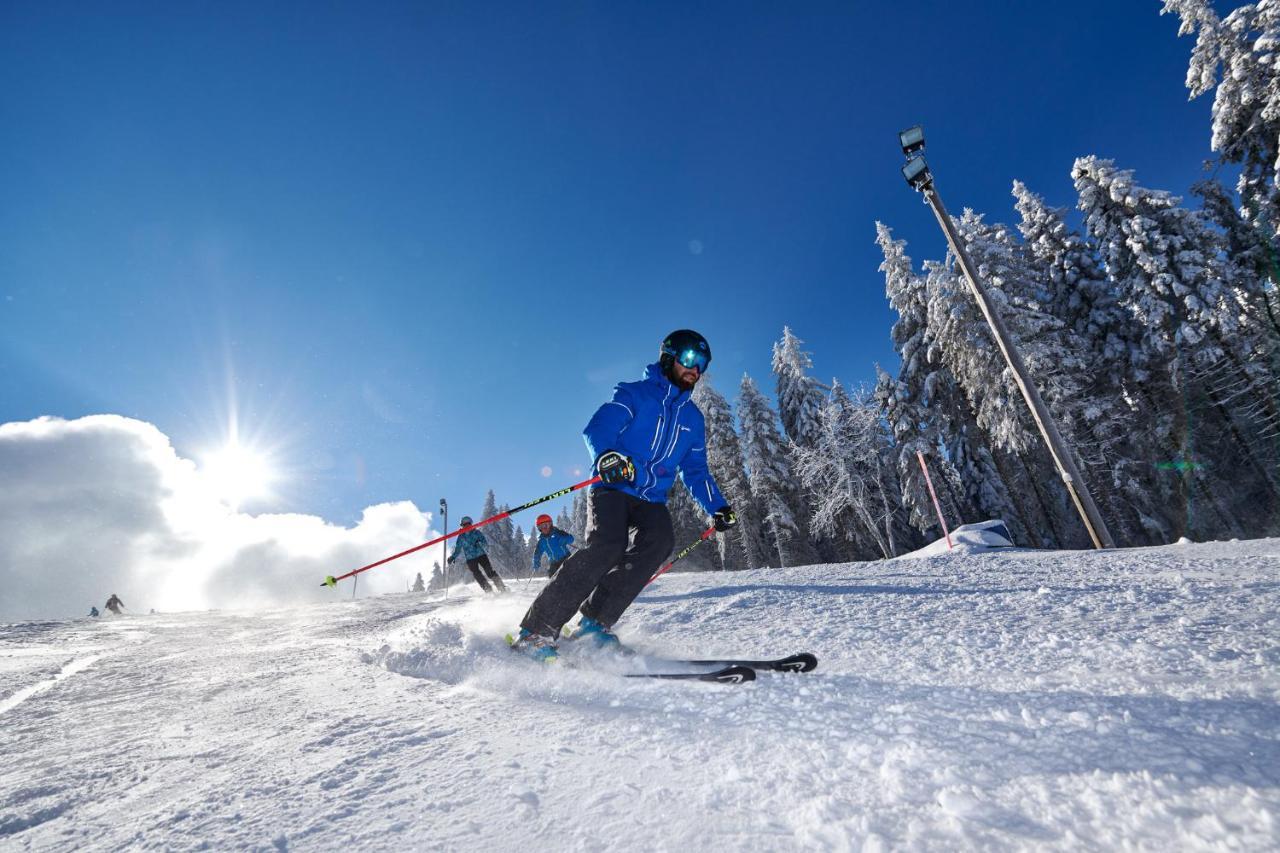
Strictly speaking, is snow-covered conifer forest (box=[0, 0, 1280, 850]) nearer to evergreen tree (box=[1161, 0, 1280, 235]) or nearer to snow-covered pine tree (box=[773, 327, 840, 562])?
evergreen tree (box=[1161, 0, 1280, 235])

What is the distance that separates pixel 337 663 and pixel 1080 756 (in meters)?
3.33

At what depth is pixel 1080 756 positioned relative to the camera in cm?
117

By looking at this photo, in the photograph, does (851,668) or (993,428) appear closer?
(851,668)

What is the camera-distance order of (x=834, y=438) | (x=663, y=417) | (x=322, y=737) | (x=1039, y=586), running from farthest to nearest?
(x=834, y=438)
(x=663, y=417)
(x=1039, y=586)
(x=322, y=737)

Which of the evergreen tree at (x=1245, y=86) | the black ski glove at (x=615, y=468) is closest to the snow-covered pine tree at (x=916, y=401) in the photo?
the evergreen tree at (x=1245, y=86)

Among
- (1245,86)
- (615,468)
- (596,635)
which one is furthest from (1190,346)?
(596,635)

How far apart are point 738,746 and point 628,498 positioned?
2121mm

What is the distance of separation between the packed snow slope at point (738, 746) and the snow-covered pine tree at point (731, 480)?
27.6m

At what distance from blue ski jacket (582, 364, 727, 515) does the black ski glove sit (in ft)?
0.58

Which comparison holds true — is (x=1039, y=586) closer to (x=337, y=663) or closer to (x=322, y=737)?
(x=322, y=737)

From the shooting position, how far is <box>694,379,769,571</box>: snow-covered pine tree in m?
29.9

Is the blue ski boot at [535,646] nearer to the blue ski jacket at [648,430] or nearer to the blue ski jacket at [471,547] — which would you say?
the blue ski jacket at [648,430]

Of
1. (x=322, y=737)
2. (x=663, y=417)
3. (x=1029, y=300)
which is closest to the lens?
(x=322, y=737)

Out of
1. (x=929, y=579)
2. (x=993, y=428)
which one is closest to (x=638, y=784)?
(x=929, y=579)
